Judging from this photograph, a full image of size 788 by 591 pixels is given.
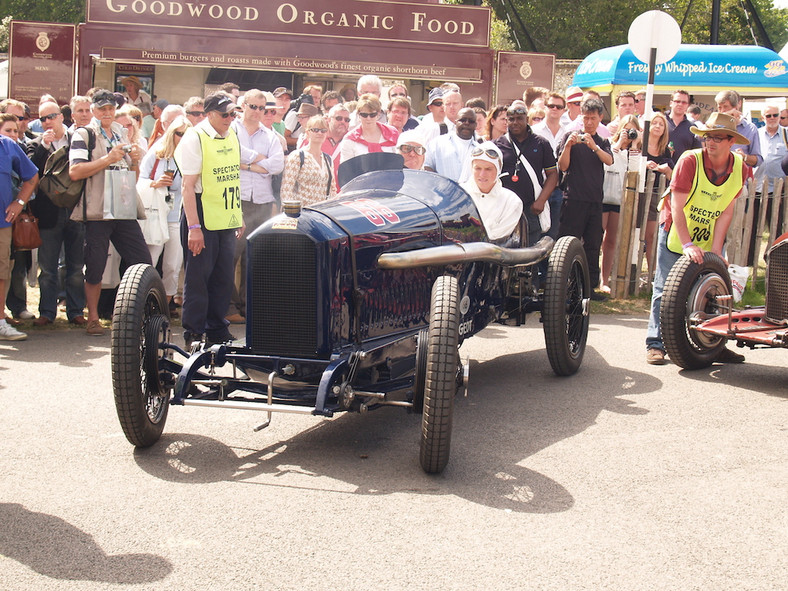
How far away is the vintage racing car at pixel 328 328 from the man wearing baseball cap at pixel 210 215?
137 cm

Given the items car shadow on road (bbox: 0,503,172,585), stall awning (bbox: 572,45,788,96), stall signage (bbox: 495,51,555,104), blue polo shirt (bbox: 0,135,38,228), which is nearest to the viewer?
car shadow on road (bbox: 0,503,172,585)

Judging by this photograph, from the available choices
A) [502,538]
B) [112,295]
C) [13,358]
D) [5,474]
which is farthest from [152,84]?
[502,538]

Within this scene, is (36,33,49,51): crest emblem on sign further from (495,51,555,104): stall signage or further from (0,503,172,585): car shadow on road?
(0,503,172,585): car shadow on road

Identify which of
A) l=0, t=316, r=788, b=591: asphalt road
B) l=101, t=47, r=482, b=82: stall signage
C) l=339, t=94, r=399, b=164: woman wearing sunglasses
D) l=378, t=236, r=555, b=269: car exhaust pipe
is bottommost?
l=0, t=316, r=788, b=591: asphalt road

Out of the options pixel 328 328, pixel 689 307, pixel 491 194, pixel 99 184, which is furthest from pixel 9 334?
pixel 689 307

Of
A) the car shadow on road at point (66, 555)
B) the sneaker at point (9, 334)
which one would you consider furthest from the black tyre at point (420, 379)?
the sneaker at point (9, 334)

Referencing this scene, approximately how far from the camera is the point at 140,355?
5184 millimetres

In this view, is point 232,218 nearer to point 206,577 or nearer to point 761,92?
point 206,577

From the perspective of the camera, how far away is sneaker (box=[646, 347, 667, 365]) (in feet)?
25.4

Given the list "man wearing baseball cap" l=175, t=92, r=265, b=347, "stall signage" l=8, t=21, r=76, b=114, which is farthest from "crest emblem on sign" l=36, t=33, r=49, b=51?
"man wearing baseball cap" l=175, t=92, r=265, b=347

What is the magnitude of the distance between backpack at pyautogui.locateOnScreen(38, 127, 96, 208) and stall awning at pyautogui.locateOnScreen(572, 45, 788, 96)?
600 inches

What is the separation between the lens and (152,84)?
21.1m

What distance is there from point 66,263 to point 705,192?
5.87 m

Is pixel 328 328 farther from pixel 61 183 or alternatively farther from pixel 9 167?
pixel 9 167
